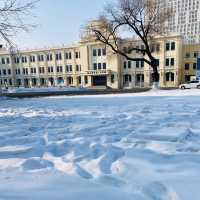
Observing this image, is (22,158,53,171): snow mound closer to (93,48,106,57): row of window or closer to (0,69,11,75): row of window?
(93,48,106,57): row of window

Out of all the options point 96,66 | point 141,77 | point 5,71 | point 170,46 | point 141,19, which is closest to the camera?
point 141,19

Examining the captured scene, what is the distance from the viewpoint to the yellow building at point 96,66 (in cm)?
4603

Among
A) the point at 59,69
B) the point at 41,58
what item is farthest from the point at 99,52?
the point at 41,58

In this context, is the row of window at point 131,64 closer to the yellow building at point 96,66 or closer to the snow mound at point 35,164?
the yellow building at point 96,66

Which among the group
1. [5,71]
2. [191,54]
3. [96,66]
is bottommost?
[96,66]

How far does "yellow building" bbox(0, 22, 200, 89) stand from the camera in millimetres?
46031

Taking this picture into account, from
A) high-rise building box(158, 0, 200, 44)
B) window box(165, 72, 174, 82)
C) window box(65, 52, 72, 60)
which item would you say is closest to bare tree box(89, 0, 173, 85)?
window box(165, 72, 174, 82)

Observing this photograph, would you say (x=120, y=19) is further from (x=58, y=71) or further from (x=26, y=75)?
(x=26, y=75)

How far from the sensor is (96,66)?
52531 mm

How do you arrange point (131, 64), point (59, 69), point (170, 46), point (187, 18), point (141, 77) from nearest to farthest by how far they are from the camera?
point (170, 46) < point (141, 77) < point (131, 64) < point (59, 69) < point (187, 18)

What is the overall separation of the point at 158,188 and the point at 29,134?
11.6ft

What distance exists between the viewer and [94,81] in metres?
53.1

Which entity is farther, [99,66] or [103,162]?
[99,66]

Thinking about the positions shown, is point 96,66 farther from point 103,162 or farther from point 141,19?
point 103,162
